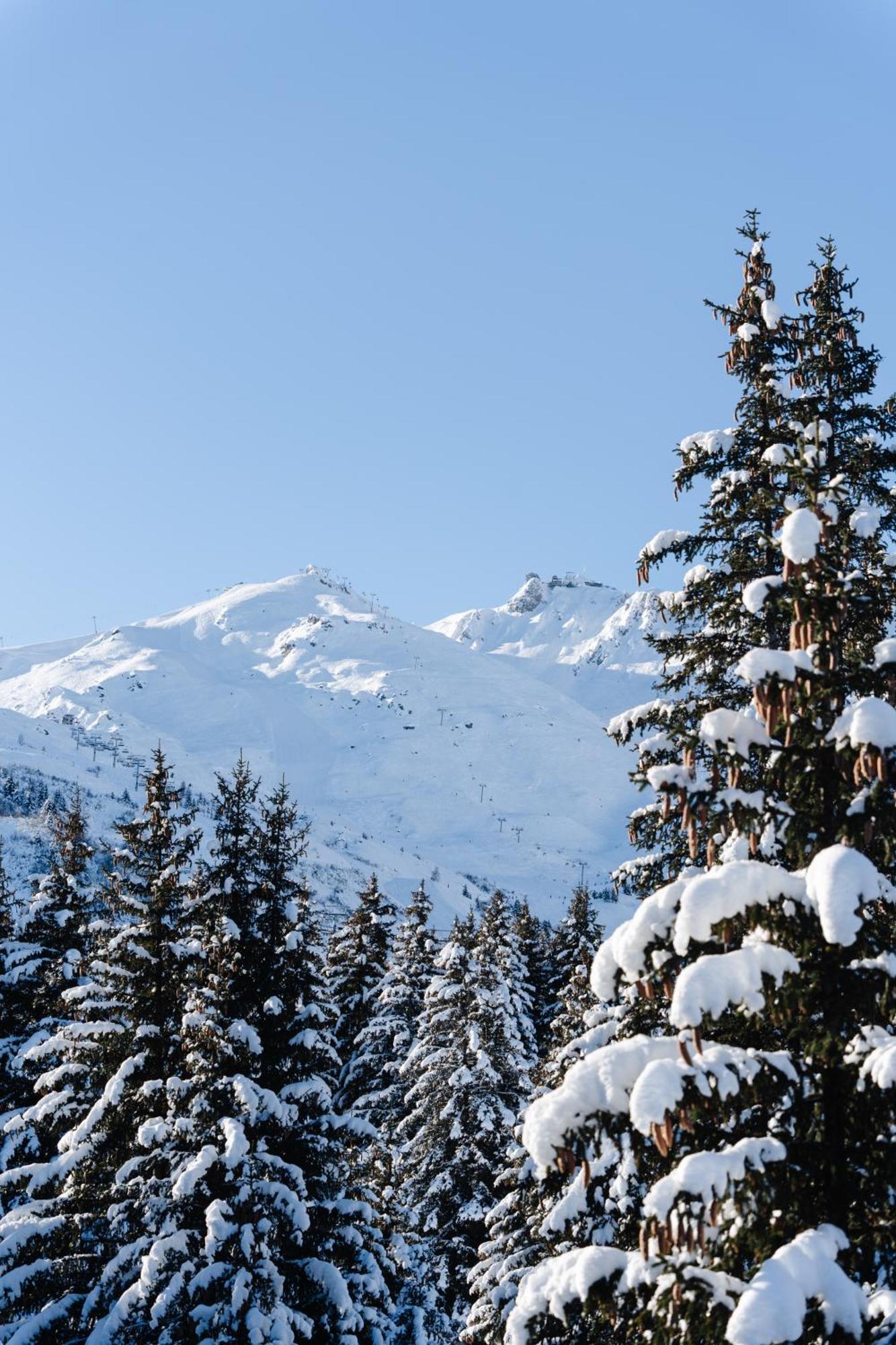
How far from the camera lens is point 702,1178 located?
566 centimetres

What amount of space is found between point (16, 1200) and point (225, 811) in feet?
32.7

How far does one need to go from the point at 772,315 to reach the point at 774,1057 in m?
9.91

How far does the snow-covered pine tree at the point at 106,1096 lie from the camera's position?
16.1 meters

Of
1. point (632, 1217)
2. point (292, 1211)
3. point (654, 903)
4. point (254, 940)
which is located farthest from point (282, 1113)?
point (654, 903)

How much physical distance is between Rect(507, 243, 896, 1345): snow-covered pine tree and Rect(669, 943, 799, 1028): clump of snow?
0.5 inches

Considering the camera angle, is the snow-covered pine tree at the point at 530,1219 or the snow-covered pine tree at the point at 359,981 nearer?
the snow-covered pine tree at the point at 530,1219

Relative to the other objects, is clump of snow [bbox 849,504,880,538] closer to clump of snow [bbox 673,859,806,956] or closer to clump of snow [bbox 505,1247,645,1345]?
clump of snow [bbox 673,859,806,956]

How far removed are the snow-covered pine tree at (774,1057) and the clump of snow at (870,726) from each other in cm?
2

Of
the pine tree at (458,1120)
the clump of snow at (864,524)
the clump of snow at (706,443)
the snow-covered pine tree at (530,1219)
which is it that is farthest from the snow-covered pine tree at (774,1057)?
the pine tree at (458,1120)

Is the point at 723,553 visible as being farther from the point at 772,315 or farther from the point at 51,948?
the point at 51,948

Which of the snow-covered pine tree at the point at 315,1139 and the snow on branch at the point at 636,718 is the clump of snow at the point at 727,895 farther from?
the snow-covered pine tree at the point at 315,1139

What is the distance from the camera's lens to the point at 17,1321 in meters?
16.5

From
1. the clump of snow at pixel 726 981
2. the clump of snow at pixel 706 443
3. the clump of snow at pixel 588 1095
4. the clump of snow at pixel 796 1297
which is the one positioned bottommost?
the clump of snow at pixel 796 1297

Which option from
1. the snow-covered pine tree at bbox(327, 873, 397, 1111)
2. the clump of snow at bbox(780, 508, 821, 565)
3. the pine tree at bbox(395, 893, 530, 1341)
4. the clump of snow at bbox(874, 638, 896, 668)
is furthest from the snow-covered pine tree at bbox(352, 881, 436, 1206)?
the clump of snow at bbox(780, 508, 821, 565)
